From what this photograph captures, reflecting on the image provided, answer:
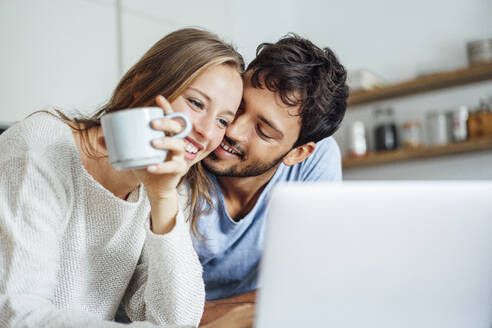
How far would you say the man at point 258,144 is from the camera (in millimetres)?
1338

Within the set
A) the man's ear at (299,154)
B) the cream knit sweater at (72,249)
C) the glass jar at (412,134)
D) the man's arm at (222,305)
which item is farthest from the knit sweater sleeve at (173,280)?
the glass jar at (412,134)

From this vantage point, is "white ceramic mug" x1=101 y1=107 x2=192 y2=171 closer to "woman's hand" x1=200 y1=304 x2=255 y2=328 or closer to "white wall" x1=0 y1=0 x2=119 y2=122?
"woman's hand" x1=200 y1=304 x2=255 y2=328

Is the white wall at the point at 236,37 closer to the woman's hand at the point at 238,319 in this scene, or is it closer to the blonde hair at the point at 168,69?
the blonde hair at the point at 168,69

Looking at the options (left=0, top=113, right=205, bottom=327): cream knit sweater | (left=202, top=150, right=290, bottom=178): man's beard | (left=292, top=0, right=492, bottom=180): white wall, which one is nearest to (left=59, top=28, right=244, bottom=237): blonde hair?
(left=0, top=113, right=205, bottom=327): cream knit sweater

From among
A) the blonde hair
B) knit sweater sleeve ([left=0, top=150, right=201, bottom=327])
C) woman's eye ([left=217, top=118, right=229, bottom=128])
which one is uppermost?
the blonde hair

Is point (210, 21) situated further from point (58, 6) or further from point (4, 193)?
point (4, 193)

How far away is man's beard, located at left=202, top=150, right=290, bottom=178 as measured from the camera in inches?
53.4

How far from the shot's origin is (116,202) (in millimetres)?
968

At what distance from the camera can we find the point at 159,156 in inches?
28.8

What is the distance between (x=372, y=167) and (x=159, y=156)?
2654 mm

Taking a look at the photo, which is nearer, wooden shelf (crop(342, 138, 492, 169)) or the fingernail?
the fingernail

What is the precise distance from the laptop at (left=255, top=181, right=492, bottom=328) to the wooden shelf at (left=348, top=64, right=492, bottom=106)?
2.37 metres

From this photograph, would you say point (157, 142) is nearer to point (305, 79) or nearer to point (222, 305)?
point (222, 305)

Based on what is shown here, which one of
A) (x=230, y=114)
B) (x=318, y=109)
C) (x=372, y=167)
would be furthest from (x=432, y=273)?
(x=372, y=167)
